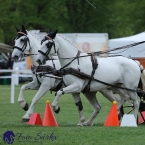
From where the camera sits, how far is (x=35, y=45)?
14836 mm

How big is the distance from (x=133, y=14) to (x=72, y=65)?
89.8ft

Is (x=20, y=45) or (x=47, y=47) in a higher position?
(x=47, y=47)

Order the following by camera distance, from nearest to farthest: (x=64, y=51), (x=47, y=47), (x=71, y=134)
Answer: (x=71, y=134)
(x=47, y=47)
(x=64, y=51)

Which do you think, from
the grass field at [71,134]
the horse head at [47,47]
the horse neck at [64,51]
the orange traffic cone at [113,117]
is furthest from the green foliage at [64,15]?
the orange traffic cone at [113,117]

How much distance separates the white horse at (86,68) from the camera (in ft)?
43.5

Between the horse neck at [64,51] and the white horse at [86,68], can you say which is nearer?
the white horse at [86,68]

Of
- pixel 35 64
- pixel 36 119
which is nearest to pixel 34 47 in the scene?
pixel 35 64

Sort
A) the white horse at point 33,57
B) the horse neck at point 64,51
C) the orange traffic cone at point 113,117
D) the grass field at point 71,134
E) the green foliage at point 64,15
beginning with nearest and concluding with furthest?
the grass field at point 71,134 → the orange traffic cone at point 113,117 → the horse neck at point 64,51 → the white horse at point 33,57 → the green foliage at point 64,15

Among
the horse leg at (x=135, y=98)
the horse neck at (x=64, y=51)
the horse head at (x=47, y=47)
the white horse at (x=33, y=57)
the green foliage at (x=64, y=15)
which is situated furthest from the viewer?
the green foliage at (x=64, y=15)

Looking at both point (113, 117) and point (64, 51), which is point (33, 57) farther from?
point (113, 117)

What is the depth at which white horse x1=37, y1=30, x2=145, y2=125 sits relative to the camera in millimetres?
13250

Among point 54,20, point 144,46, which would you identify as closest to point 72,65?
point 144,46

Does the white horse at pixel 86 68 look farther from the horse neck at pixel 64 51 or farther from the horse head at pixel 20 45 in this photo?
the horse head at pixel 20 45

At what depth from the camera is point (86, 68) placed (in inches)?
527
